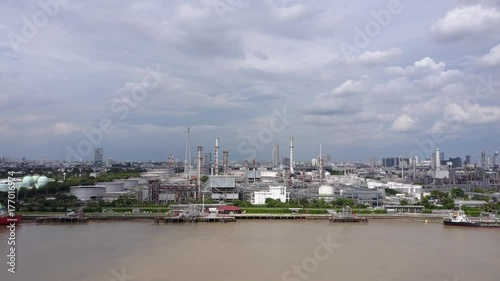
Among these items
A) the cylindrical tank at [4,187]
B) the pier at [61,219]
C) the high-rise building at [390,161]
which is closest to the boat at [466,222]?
the pier at [61,219]

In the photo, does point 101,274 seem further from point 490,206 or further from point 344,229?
point 490,206

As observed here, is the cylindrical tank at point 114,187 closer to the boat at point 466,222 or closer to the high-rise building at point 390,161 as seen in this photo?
the boat at point 466,222

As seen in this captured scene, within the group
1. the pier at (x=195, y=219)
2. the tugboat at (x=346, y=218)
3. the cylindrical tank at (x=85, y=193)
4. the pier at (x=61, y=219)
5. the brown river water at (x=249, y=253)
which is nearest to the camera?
the brown river water at (x=249, y=253)

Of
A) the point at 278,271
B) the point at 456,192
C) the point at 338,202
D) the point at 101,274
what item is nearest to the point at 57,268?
the point at 101,274

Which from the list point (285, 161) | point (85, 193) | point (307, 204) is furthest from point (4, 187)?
point (285, 161)

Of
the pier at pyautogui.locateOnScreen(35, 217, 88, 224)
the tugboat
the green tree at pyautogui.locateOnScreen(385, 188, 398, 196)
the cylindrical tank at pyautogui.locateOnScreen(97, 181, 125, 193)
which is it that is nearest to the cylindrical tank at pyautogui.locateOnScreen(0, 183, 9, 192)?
the cylindrical tank at pyautogui.locateOnScreen(97, 181, 125, 193)
